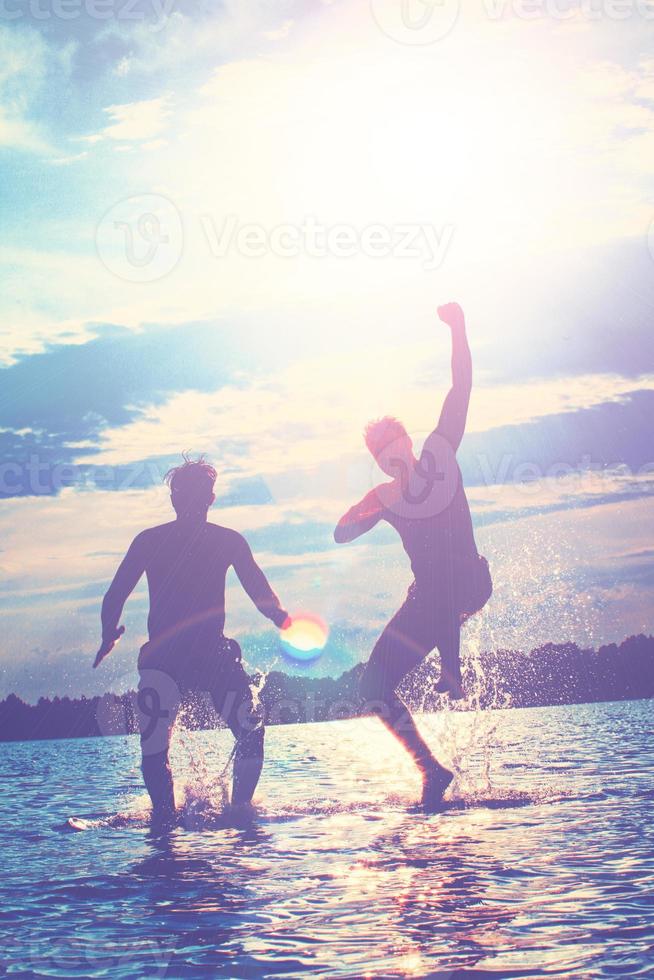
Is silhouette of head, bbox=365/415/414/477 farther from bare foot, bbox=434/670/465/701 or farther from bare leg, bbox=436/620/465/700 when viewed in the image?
bare foot, bbox=434/670/465/701

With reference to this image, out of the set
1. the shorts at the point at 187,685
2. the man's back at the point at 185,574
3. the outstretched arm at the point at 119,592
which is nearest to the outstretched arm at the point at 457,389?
the man's back at the point at 185,574

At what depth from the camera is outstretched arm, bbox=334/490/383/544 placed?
24.2 ft

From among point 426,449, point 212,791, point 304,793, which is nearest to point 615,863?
point 426,449

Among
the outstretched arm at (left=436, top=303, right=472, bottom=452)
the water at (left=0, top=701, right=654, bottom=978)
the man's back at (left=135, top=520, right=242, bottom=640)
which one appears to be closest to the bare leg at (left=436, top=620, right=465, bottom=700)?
the water at (left=0, top=701, right=654, bottom=978)

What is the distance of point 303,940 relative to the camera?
419 centimetres

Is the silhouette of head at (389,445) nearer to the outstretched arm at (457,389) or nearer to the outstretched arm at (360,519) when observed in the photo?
the outstretched arm at (360,519)

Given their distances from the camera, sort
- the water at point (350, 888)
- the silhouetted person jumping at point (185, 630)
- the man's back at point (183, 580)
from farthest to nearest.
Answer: the man's back at point (183, 580), the silhouetted person jumping at point (185, 630), the water at point (350, 888)

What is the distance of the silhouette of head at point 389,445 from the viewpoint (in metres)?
7.54

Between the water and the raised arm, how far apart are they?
4.56 feet

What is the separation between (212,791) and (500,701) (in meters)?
2.91

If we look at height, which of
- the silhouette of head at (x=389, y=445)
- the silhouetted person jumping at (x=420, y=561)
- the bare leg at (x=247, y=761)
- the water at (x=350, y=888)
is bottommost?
the water at (x=350, y=888)

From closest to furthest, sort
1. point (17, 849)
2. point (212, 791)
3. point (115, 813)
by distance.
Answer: point (17, 849), point (212, 791), point (115, 813)

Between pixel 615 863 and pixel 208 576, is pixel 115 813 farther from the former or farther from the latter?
pixel 615 863

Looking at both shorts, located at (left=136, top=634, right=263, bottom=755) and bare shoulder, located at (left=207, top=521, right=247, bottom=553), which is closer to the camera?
shorts, located at (left=136, top=634, right=263, bottom=755)
